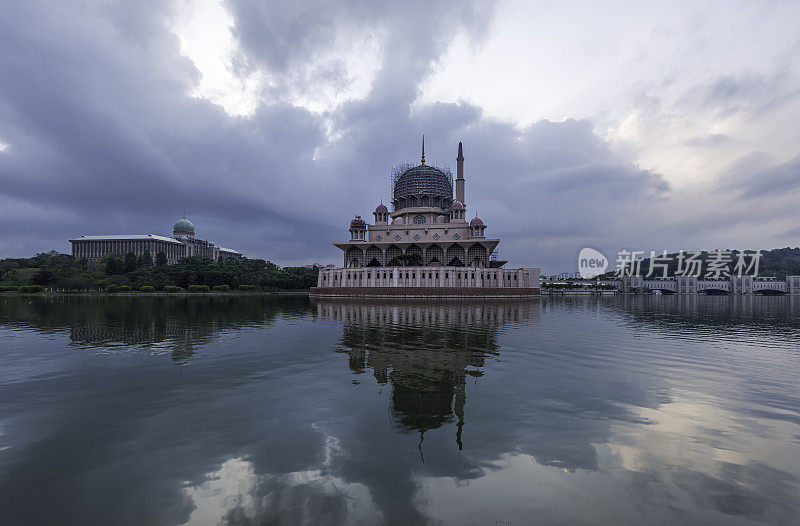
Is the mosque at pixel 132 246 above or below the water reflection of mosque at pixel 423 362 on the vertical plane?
above

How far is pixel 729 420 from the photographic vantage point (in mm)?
8578

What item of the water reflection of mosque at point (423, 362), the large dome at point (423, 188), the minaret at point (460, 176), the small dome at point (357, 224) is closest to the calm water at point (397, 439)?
the water reflection of mosque at point (423, 362)

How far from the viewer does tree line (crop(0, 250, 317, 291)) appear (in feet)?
304

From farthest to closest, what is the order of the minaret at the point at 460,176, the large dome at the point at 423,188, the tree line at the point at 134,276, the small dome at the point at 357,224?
the minaret at the point at 460,176, the tree line at the point at 134,276, the large dome at the point at 423,188, the small dome at the point at 357,224

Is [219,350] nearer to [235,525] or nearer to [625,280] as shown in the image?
[235,525]

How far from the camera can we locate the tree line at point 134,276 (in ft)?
304

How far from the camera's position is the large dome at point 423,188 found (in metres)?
90.8

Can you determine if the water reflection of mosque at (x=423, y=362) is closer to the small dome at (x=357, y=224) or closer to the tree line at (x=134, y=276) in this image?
the small dome at (x=357, y=224)

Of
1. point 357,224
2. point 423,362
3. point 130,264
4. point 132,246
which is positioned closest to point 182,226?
point 132,246

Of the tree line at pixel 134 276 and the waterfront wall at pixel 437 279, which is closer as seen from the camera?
the waterfront wall at pixel 437 279

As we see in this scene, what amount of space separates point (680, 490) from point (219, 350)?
57.1ft

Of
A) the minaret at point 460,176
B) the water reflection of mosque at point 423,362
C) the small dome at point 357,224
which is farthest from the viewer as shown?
the minaret at point 460,176

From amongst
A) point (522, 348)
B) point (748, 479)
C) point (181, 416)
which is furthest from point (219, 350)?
point (748, 479)

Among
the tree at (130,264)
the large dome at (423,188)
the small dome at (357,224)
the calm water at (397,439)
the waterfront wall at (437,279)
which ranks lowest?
the calm water at (397,439)
